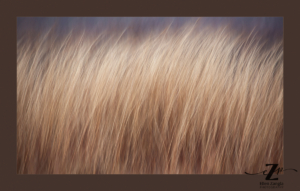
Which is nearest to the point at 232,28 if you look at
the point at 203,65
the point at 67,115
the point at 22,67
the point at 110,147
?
the point at 203,65

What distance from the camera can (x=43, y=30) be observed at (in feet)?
9.21

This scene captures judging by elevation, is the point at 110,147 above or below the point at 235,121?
below

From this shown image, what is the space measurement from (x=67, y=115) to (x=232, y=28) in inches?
92.7

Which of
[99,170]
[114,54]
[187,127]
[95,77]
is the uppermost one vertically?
[114,54]

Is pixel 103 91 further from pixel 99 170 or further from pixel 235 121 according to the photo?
pixel 235 121

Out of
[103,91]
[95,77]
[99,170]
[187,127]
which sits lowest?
[99,170]

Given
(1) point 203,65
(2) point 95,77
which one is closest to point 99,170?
(2) point 95,77

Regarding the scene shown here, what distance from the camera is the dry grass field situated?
9.03ft

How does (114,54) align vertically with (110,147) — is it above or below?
above

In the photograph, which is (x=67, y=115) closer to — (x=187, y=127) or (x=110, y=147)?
(x=110, y=147)

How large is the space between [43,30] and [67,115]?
1.12 m

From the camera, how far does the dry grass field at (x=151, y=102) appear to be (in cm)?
275

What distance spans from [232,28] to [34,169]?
306 cm

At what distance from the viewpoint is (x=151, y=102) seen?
9.04 feet
